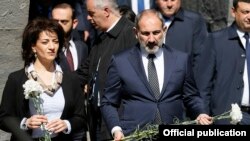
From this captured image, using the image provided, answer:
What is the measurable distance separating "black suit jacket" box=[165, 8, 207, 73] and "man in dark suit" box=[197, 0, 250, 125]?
0.25 metres

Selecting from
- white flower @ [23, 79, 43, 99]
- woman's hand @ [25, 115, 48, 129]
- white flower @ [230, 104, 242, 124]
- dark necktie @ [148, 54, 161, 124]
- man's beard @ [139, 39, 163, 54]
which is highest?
man's beard @ [139, 39, 163, 54]

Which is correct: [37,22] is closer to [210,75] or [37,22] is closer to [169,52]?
[169,52]

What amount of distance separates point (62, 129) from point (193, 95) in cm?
105

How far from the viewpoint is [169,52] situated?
799 cm

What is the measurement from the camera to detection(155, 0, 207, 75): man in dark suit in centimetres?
919

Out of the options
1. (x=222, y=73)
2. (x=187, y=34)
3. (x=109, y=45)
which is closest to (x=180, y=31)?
(x=187, y=34)

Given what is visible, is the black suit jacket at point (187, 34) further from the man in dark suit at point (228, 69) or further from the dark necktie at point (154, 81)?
the dark necktie at point (154, 81)

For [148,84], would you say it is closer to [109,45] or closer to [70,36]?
[109,45]

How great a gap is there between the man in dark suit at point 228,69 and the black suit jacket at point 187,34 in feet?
0.83

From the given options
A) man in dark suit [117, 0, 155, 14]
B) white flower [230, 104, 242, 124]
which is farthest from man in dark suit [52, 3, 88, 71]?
white flower [230, 104, 242, 124]

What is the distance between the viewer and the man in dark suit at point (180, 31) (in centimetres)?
919

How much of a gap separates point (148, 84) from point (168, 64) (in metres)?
0.22

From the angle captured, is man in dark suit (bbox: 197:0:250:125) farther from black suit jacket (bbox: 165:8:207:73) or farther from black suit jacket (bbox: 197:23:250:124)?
black suit jacket (bbox: 165:8:207:73)

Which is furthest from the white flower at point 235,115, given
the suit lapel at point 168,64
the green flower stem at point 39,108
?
the green flower stem at point 39,108
